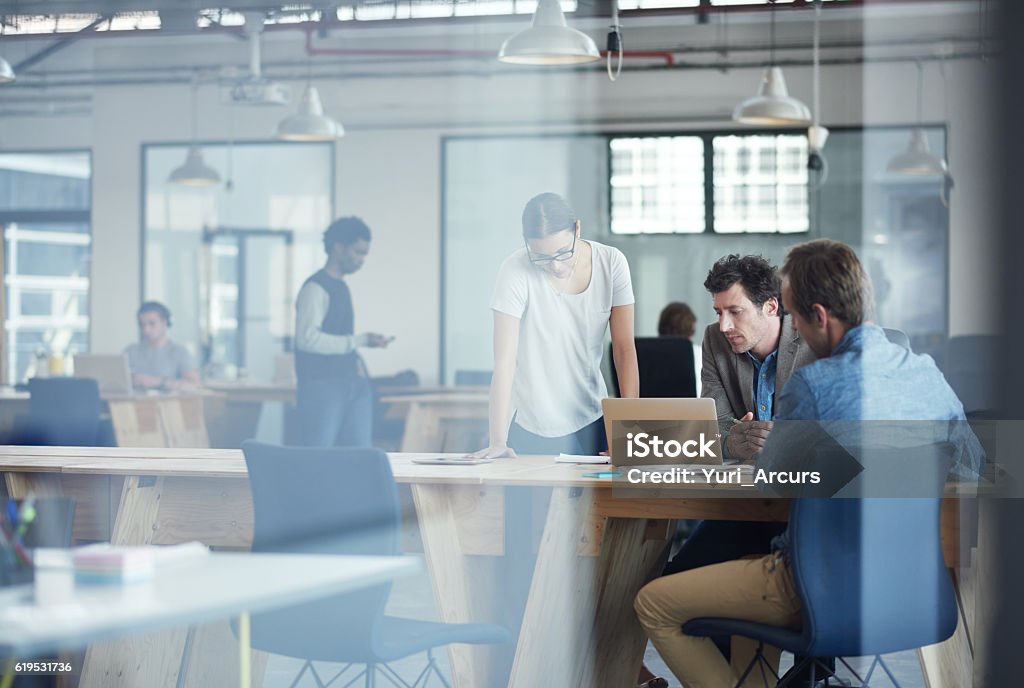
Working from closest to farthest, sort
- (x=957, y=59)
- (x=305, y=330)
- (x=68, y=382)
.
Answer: (x=957, y=59) < (x=305, y=330) < (x=68, y=382)

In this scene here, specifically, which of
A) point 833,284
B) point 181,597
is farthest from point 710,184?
point 181,597

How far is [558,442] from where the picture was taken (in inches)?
140

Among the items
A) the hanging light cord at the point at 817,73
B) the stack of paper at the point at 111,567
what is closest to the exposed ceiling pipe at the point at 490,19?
the hanging light cord at the point at 817,73

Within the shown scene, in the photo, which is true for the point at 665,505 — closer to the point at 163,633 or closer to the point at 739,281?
the point at 739,281

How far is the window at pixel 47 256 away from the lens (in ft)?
33.0

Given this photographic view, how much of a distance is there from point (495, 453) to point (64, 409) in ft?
10.4

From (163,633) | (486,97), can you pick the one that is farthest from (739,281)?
(486,97)

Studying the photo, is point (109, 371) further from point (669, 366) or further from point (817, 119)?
point (817, 119)

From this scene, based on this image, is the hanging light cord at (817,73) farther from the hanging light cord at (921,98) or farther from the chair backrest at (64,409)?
the chair backrest at (64,409)

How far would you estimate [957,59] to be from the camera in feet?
7.64

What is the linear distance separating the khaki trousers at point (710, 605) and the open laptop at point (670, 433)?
10.5 inches

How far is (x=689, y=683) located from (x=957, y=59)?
141 centimetres

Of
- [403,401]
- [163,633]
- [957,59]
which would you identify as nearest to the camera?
[957,59]

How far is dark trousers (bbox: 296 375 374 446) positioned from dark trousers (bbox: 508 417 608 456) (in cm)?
215
